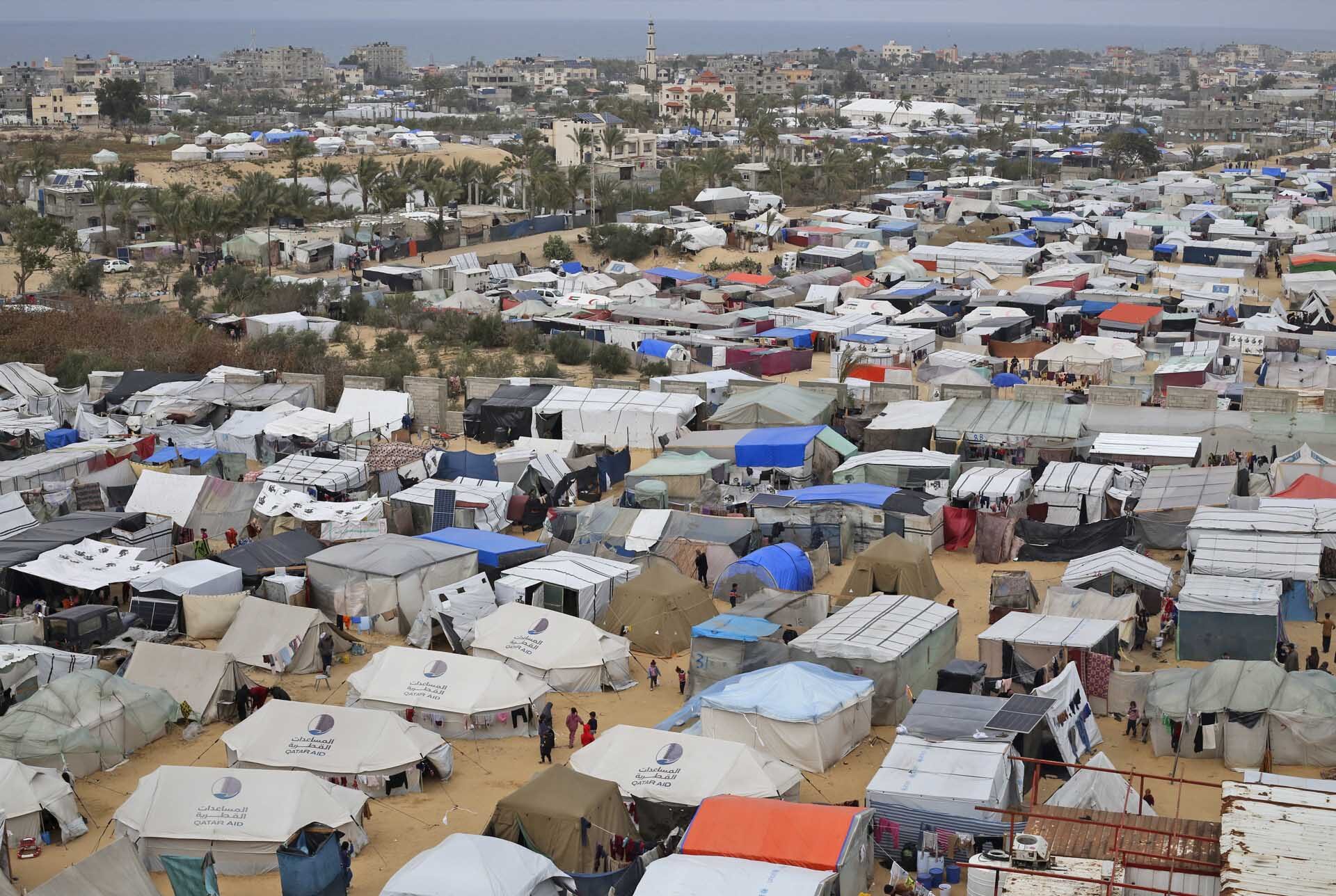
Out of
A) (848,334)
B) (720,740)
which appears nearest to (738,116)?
(848,334)

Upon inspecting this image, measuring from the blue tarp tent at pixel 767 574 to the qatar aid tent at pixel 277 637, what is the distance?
5.04m

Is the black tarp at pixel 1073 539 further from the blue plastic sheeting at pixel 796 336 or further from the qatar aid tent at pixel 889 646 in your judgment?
the blue plastic sheeting at pixel 796 336

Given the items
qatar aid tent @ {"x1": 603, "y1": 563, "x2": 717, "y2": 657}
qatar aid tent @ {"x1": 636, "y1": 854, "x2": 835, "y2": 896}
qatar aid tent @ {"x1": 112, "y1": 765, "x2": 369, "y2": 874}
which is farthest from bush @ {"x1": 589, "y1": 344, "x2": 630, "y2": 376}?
qatar aid tent @ {"x1": 636, "y1": 854, "x2": 835, "y2": 896}

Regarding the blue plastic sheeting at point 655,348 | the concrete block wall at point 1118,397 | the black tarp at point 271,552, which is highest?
the concrete block wall at point 1118,397

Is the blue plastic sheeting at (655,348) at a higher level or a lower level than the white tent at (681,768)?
lower

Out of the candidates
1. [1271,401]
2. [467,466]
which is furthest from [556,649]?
[1271,401]

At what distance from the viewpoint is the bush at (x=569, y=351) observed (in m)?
35.4

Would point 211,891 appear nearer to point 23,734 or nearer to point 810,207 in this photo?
point 23,734

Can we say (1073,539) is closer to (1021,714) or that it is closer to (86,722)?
(1021,714)

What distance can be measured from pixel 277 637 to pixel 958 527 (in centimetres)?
971

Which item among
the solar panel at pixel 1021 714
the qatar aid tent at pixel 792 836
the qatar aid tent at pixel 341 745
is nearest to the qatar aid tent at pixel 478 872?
the qatar aid tent at pixel 792 836

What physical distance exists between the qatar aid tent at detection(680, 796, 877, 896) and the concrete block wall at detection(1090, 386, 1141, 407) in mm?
16275

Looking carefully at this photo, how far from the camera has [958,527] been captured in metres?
21.8

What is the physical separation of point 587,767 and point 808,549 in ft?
26.6
